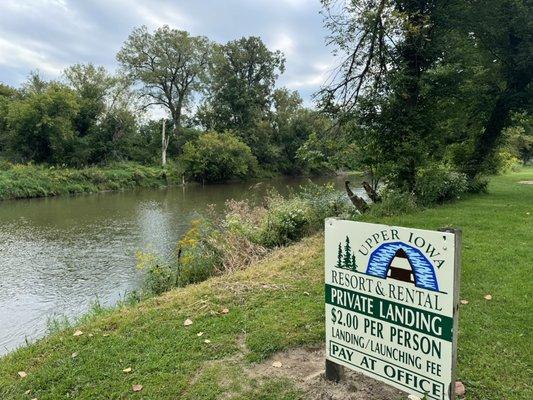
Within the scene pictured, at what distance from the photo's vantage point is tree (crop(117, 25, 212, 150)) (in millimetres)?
41094

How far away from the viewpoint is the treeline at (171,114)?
3353 centimetres

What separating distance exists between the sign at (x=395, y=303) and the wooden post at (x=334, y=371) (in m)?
0.09

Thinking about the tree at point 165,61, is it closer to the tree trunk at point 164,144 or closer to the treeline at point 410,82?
the tree trunk at point 164,144

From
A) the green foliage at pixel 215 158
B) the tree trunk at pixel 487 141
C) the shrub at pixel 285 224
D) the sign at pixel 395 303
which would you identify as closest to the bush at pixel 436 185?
the tree trunk at pixel 487 141

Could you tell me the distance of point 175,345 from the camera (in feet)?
13.1

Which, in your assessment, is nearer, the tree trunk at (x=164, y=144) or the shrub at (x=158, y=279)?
the shrub at (x=158, y=279)

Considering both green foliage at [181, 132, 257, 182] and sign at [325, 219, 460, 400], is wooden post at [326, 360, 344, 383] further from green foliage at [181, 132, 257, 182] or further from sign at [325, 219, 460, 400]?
green foliage at [181, 132, 257, 182]

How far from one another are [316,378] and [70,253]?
409 inches

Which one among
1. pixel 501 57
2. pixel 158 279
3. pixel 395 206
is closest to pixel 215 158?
pixel 501 57

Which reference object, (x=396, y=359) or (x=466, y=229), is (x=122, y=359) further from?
(x=466, y=229)

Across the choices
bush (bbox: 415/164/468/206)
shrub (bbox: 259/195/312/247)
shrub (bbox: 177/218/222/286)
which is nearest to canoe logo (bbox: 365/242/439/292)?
shrub (bbox: 177/218/222/286)

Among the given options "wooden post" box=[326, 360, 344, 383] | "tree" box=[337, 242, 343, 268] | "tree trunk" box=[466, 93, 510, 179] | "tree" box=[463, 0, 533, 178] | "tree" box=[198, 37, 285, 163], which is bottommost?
"wooden post" box=[326, 360, 344, 383]

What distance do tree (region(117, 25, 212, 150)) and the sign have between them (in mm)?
41790

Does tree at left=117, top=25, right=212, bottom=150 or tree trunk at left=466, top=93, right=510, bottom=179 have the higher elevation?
tree at left=117, top=25, right=212, bottom=150
